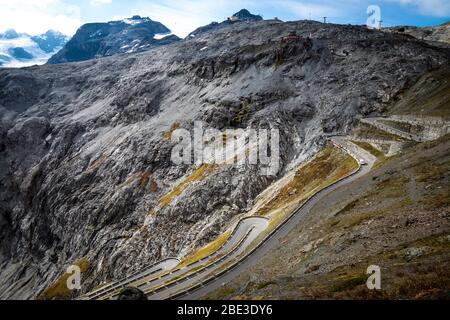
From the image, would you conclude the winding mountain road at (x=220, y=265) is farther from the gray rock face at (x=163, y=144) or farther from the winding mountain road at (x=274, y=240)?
the gray rock face at (x=163, y=144)

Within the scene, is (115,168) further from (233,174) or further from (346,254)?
(346,254)

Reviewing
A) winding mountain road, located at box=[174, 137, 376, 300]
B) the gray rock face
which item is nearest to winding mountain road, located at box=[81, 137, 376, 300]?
winding mountain road, located at box=[174, 137, 376, 300]

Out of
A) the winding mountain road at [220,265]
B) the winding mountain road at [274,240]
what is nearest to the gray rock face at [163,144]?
the winding mountain road at [220,265]

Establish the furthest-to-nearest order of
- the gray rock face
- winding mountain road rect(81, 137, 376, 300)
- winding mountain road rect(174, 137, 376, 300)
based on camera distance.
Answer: the gray rock face
winding mountain road rect(81, 137, 376, 300)
winding mountain road rect(174, 137, 376, 300)

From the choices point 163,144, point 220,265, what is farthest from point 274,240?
point 163,144

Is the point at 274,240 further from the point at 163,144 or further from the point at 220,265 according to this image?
the point at 163,144

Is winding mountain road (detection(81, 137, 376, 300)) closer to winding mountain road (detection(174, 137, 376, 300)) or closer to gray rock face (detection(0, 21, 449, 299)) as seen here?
winding mountain road (detection(174, 137, 376, 300))

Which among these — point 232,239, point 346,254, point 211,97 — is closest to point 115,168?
point 211,97

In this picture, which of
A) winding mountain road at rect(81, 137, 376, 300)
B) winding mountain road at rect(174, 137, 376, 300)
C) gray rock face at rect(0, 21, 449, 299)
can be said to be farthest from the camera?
gray rock face at rect(0, 21, 449, 299)
